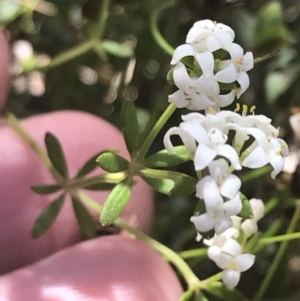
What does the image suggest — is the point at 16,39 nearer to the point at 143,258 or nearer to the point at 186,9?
the point at 186,9

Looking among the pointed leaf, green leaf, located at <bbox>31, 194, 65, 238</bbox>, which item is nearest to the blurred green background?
the pointed leaf

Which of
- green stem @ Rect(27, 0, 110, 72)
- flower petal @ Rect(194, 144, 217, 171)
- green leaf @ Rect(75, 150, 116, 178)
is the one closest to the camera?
flower petal @ Rect(194, 144, 217, 171)

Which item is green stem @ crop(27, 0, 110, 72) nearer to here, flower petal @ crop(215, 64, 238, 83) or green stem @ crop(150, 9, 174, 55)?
green stem @ crop(150, 9, 174, 55)

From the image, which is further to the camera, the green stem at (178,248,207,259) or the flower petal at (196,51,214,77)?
the green stem at (178,248,207,259)

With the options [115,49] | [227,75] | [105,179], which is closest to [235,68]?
[227,75]

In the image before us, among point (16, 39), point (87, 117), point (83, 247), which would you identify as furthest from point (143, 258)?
point (16, 39)
